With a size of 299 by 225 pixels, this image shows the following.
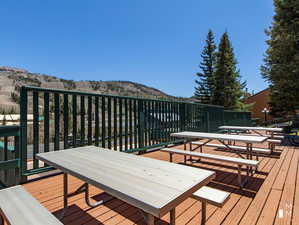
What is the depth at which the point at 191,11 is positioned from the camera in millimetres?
10047

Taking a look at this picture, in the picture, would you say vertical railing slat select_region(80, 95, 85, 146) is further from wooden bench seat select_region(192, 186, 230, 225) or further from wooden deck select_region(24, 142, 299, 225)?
wooden bench seat select_region(192, 186, 230, 225)

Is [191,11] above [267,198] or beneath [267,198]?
above

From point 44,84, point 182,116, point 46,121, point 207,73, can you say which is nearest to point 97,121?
point 46,121

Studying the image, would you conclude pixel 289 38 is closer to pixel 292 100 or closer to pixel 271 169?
pixel 292 100

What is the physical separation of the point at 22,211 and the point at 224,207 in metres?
1.88

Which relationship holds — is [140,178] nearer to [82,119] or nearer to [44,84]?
[82,119]

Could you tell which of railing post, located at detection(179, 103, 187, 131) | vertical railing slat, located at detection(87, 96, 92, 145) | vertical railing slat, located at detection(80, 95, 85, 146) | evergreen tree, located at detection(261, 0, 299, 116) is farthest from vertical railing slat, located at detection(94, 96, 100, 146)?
evergreen tree, located at detection(261, 0, 299, 116)

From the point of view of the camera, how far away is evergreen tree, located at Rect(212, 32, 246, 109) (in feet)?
57.4

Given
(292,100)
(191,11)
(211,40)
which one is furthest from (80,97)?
(211,40)

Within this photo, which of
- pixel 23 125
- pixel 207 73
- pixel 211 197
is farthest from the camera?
pixel 207 73

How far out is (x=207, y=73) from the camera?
1952 centimetres

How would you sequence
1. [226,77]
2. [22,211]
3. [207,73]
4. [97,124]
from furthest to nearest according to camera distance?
1. [207,73]
2. [226,77]
3. [97,124]
4. [22,211]

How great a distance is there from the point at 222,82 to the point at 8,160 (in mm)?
18667

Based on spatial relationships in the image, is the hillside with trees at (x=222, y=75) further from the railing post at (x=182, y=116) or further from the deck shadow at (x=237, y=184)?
the deck shadow at (x=237, y=184)
